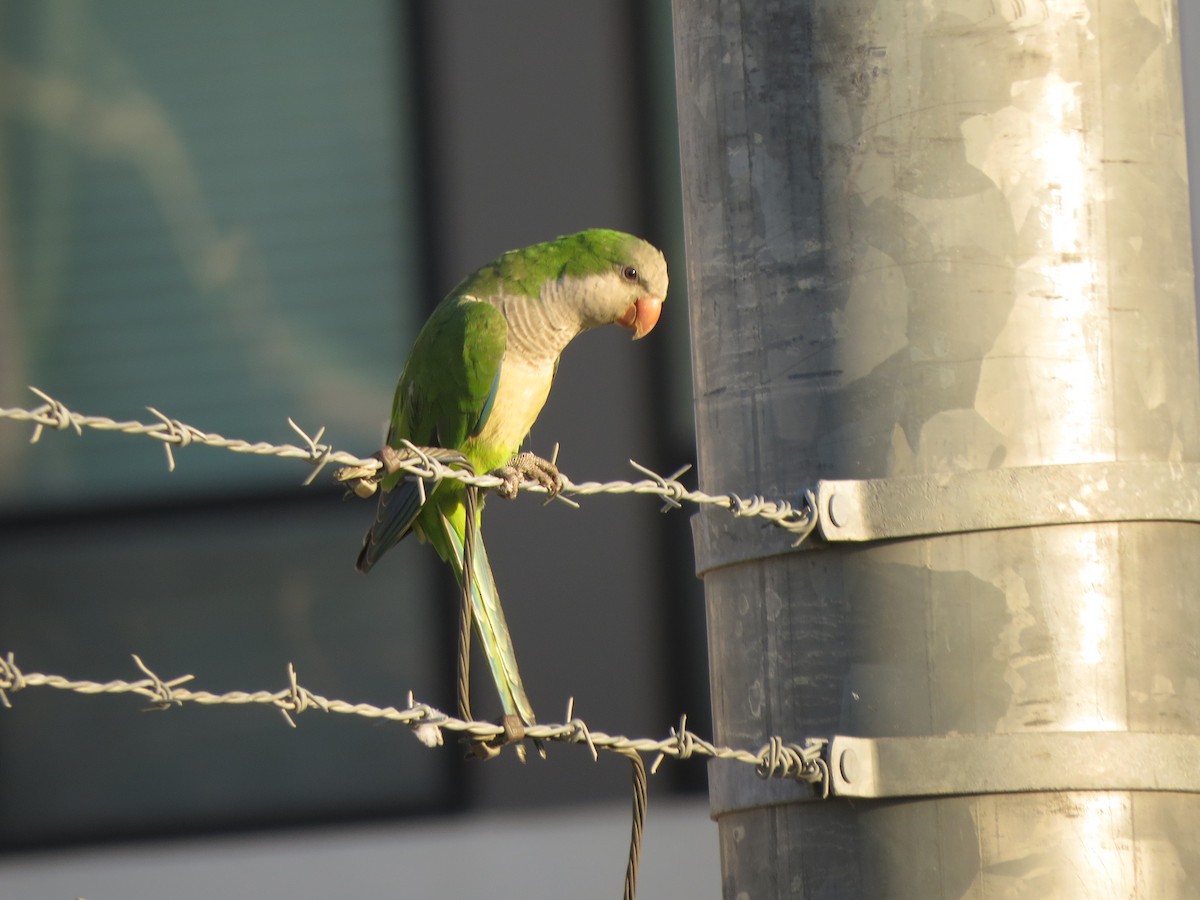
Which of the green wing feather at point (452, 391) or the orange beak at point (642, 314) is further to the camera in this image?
the orange beak at point (642, 314)

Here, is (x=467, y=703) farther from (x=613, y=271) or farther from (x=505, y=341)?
(x=613, y=271)

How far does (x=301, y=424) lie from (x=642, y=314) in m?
2.39

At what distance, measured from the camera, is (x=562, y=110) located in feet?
16.2

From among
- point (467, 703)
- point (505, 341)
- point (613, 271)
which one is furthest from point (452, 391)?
point (467, 703)

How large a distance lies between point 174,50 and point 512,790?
250 cm

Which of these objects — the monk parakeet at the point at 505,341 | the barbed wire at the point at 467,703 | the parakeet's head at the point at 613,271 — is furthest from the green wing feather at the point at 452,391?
the barbed wire at the point at 467,703

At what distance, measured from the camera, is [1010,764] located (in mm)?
1721

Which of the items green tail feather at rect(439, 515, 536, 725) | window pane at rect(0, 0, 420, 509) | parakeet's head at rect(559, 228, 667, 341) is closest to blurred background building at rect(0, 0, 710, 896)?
window pane at rect(0, 0, 420, 509)

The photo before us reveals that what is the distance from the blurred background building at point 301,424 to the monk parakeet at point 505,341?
1.83 metres

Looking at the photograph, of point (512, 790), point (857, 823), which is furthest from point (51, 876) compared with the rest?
point (857, 823)

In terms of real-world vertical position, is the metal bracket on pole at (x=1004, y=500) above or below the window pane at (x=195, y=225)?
below

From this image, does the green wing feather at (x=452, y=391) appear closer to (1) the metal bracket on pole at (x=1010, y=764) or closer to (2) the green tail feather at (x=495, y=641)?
(2) the green tail feather at (x=495, y=641)

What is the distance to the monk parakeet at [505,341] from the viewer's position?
110 inches

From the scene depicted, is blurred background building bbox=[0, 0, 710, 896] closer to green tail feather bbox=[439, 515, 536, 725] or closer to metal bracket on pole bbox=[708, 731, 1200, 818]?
green tail feather bbox=[439, 515, 536, 725]
